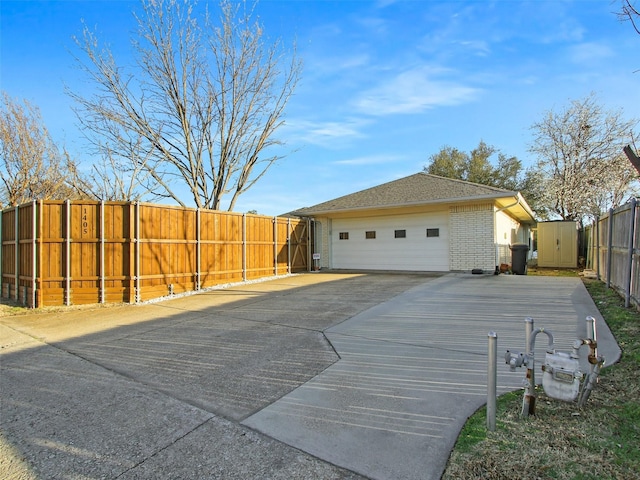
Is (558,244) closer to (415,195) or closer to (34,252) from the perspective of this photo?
(415,195)

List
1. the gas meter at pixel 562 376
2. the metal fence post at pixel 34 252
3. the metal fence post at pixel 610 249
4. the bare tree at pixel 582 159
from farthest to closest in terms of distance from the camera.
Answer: the bare tree at pixel 582 159 → the metal fence post at pixel 34 252 → the metal fence post at pixel 610 249 → the gas meter at pixel 562 376

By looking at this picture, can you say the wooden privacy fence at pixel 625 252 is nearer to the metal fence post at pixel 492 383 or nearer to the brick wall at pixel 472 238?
the brick wall at pixel 472 238

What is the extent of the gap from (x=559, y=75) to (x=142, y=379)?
35.0 feet

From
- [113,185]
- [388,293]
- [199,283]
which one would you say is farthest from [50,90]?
[388,293]

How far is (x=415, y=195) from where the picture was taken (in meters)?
13.8

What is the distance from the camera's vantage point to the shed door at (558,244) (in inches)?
645

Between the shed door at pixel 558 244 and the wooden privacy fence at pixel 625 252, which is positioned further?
the shed door at pixel 558 244

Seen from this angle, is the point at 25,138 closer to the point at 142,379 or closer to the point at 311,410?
the point at 142,379

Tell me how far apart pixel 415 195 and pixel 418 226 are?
1.25 metres

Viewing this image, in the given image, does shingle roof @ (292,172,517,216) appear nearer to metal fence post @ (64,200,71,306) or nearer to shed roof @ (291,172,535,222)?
shed roof @ (291,172,535,222)

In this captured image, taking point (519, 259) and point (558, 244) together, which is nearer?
point (519, 259)

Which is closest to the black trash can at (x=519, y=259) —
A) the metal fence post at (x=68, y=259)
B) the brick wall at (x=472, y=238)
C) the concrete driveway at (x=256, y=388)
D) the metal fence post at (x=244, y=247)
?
the brick wall at (x=472, y=238)

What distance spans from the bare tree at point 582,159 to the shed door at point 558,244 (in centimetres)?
591

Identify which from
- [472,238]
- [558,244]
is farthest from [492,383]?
[558,244]
